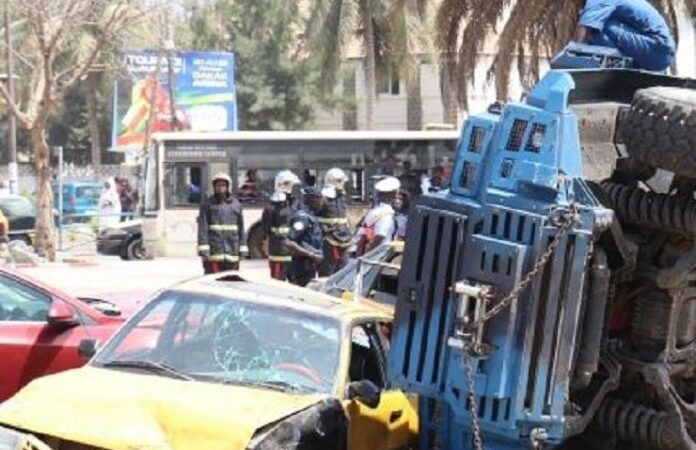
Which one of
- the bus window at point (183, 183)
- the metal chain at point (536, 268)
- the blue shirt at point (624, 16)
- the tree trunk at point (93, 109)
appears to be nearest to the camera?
the metal chain at point (536, 268)

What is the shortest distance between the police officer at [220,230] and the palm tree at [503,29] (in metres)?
6.88

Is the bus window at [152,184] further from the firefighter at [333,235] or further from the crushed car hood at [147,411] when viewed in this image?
the crushed car hood at [147,411]

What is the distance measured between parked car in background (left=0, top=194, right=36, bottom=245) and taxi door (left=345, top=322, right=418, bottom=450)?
845 inches

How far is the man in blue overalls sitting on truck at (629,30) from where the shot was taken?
569cm

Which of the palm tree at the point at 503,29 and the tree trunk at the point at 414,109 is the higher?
the palm tree at the point at 503,29

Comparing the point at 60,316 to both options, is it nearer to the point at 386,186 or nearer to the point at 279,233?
the point at 386,186

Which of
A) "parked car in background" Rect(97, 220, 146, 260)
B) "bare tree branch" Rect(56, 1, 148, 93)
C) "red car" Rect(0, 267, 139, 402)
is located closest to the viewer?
"red car" Rect(0, 267, 139, 402)

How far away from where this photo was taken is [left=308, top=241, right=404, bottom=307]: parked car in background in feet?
27.2

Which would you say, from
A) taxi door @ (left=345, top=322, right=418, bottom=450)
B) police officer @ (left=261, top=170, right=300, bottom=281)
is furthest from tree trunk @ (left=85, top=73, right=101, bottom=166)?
taxi door @ (left=345, top=322, right=418, bottom=450)

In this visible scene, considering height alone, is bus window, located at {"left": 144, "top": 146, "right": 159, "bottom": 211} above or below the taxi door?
below

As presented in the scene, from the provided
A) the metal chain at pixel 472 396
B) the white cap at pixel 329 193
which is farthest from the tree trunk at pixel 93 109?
the metal chain at pixel 472 396

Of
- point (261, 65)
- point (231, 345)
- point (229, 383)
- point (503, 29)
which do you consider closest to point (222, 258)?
point (231, 345)

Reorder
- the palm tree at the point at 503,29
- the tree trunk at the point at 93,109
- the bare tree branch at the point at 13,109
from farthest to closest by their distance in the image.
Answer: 1. the tree trunk at the point at 93,109
2. the bare tree branch at the point at 13,109
3. the palm tree at the point at 503,29

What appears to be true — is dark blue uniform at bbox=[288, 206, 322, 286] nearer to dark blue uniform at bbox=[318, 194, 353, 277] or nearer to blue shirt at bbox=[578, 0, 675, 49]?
dark blue uniform at bbox=[318, 194, 353, 277]
